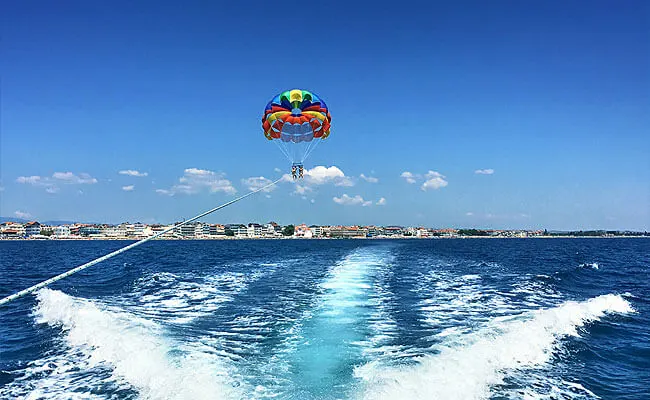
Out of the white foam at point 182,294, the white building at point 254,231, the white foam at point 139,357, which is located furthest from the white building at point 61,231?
the white foam at point 139,357

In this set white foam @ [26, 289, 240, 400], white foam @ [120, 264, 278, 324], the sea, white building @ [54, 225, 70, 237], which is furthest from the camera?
white building @ [54, 225, 70, 237]

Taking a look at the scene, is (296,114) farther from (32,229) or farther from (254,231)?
(32,229)

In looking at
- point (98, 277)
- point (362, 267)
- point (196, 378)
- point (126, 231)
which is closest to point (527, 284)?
point (362, 267)

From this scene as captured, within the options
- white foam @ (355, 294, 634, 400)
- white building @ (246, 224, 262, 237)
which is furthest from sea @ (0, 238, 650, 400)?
white building @ (246, 224, 262, 237)

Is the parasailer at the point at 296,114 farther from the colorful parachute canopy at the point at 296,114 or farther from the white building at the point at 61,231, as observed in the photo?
the white building at the point at 61,231

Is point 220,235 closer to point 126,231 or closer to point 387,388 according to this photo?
point 126,231

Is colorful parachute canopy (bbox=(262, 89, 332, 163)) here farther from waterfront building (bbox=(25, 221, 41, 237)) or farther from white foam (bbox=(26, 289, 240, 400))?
waterfront building (bbox=(25, 221, 41, 237))

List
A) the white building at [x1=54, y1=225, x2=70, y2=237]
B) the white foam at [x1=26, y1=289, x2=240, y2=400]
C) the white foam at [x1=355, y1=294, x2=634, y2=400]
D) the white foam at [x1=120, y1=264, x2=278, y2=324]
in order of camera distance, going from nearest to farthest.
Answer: the white foam at [x1=355, y1=294, x2=634, y2=400] < the white foam at [x1=26, y1=289, x2=240, y2=400] < the white foam at [x1=120, y1=264, x2=278, y2=324] < the white building at [x1=54, y1=225, x2=70, y2=237]
